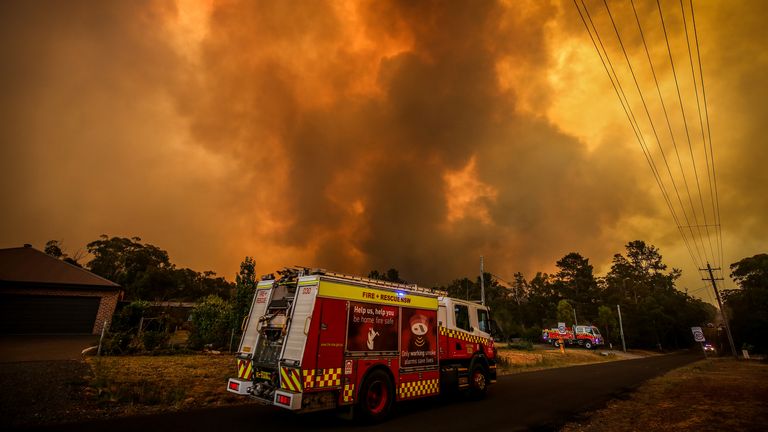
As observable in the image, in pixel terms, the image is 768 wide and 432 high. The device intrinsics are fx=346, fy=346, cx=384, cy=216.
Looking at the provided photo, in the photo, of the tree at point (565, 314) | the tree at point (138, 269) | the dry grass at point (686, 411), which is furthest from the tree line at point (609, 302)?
the tree at point (138, 269)

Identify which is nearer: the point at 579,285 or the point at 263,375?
the point at 263,375

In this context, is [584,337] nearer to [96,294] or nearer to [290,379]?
[290,379]

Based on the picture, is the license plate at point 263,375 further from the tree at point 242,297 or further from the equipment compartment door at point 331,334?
the tree at point 242,297

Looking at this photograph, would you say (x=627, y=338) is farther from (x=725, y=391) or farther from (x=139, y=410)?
(x=139, y=410)

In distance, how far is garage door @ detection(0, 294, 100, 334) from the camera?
22.7 m

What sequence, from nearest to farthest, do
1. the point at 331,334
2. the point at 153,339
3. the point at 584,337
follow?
the point at 331,334
the point at 153,339
the point at 584,337

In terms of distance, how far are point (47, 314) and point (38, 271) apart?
365cm

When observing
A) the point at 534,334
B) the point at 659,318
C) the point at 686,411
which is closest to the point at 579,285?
the point at 659,318

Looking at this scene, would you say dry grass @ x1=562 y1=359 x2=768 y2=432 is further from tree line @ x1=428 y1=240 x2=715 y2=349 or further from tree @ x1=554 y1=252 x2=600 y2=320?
tree @ x1=554 y1=252 x2=600 y2=320

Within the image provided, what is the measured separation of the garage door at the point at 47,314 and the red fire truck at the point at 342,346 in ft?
79.6

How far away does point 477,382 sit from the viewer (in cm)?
1126

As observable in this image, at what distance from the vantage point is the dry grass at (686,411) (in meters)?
8.09

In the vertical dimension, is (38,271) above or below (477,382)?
above


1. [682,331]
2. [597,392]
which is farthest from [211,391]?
[682,331]
